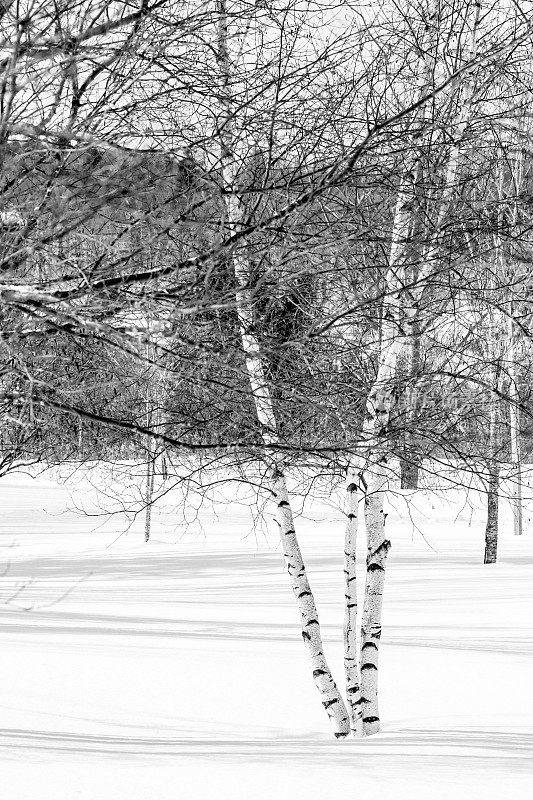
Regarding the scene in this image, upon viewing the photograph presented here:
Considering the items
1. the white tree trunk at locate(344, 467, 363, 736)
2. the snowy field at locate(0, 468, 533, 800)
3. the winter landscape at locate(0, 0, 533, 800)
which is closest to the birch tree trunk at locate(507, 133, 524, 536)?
the winter landscape at locate(0, 0, 533, 800)

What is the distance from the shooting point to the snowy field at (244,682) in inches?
241

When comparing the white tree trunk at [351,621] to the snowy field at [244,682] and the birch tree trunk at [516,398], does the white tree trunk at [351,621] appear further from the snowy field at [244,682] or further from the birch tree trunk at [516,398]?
the birch tree trunk at [516,398]

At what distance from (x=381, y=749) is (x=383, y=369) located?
287 centimetres

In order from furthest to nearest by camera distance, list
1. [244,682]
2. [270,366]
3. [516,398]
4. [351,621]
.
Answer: [516,398] → [244,682] → [351,621] → [270,366]

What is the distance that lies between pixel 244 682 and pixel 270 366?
5262mm

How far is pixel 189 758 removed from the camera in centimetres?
696

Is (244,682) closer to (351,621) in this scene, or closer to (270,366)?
(351,621)

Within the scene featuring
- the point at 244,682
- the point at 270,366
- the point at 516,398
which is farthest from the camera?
the point at 516,398

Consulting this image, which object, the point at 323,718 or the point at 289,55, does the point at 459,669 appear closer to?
the point at 323,718

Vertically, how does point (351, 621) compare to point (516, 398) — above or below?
below

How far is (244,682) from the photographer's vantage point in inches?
420

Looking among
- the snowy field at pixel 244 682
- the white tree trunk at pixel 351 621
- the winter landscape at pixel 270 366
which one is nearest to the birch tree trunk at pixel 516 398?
the winter landscape at pixel 270 366

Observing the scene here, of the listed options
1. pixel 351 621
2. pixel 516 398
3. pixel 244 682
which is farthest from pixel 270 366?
pixel 516 398

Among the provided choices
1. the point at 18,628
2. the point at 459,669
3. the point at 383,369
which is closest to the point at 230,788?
the point at 383,369
